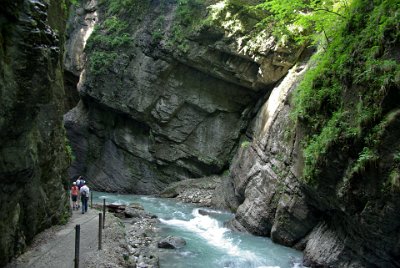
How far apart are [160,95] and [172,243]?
16.8 metres

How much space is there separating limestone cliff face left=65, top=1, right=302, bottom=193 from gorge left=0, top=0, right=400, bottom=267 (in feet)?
0.35

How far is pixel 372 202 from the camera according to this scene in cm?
1048

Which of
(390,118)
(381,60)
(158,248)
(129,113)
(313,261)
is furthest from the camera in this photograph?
(129,113)

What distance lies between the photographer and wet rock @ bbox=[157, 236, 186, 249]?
1467 centimetres

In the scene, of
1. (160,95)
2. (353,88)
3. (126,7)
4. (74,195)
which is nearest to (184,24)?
(160,95)

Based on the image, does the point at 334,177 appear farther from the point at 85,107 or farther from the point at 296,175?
the point at 85,107

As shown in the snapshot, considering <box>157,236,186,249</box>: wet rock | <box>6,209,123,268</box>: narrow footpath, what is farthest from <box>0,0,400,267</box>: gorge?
<box>157,236,186,249</box>: wet rock

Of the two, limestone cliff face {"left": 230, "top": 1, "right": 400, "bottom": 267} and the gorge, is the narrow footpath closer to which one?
the gorge

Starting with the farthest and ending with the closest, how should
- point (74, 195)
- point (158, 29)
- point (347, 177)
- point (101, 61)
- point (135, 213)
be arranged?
1. point (101, 61)
2. point (158, 29)
3. point (135, 213)
4. point (74, 195)
5. point (347, 177)

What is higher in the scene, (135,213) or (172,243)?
(172,243)

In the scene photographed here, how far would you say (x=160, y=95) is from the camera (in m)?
29.7

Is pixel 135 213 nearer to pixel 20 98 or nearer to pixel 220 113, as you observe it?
pixel 220 113

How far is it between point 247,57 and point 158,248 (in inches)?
582

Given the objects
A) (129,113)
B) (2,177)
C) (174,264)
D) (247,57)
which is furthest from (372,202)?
(129,113)
